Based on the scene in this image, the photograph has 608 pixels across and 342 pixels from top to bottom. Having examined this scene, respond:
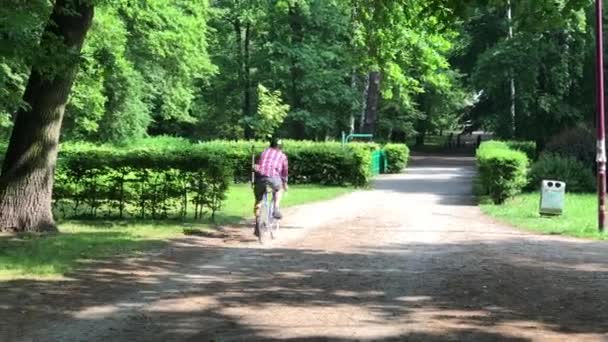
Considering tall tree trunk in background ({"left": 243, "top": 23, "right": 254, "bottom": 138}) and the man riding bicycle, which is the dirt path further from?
tall tree trunk in background ({"left": 243, "top": 23, "right": 254, "bottom": 138})

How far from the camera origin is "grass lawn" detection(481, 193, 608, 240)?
1565 cm

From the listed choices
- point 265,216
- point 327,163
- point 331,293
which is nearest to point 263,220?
point 265,216

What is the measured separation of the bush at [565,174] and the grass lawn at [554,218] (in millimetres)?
1652

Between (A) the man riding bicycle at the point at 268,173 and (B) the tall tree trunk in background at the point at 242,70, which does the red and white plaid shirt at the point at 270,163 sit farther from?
(B) the tall tree trunk in background at the point at 242,70

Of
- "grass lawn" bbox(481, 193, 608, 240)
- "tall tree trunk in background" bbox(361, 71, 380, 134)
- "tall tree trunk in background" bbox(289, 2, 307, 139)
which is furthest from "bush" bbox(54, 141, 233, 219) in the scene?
"tall tree trunk in background" bbox(289, 2, 307, 139)

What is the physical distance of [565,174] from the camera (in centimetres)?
2542

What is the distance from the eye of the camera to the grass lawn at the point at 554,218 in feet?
51.3

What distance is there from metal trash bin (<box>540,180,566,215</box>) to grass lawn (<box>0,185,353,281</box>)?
7.15m

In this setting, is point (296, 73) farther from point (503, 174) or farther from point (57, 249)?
point (57, 249)

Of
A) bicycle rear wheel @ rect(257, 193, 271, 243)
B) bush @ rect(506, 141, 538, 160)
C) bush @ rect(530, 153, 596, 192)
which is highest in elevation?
bush @ rect(506, 141, 538, 160)

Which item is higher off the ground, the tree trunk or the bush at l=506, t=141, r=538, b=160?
the tree trunk

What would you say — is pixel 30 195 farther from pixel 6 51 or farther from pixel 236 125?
pixel 236 125

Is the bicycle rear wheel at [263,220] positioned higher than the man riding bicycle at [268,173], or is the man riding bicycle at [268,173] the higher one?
the man riding bicycle at [268,173]

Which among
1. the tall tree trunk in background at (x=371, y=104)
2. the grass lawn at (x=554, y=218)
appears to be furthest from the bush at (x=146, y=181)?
the tall tree trunk in background at (x=371, y=104)
